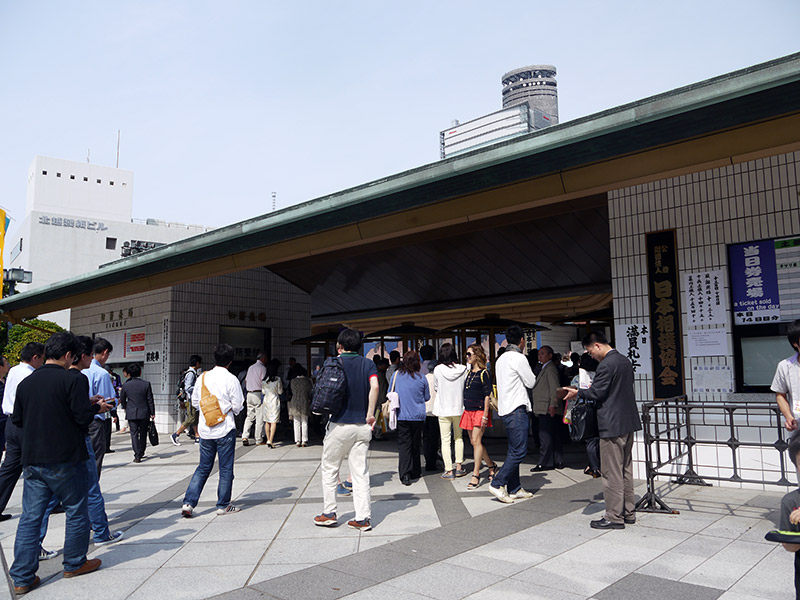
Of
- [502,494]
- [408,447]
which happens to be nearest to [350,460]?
[502,494]

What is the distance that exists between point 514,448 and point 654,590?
2545 millimetres

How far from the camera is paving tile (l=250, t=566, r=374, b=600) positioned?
12.6ft

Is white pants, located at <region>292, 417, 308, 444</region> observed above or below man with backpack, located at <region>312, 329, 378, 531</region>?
below

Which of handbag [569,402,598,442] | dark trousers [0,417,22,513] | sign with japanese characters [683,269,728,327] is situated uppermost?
sign with japanese characters [683,269,728,327]

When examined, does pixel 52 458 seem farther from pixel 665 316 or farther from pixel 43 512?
pixel 665 316

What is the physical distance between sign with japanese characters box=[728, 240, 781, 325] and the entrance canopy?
3.96ft

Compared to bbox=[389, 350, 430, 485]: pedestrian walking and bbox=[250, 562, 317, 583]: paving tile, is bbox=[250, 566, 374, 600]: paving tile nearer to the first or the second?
bbox=[250, 562, 317, 583]: paving tile

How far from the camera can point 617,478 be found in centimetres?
529

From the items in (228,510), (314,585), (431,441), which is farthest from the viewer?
(431,441)

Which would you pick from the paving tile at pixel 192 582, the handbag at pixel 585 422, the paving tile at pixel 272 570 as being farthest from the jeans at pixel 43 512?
the handbag at pixel 585 422

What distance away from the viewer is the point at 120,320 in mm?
15500

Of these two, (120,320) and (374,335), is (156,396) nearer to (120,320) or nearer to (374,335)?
(120,320)

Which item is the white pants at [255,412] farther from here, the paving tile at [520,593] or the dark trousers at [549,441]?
the paving tile at [520,593]

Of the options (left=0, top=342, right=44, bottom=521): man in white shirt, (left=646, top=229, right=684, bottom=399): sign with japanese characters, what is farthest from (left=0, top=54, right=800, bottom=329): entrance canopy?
(left=0, top=342, right=44, bottom=521): man in white shirt
